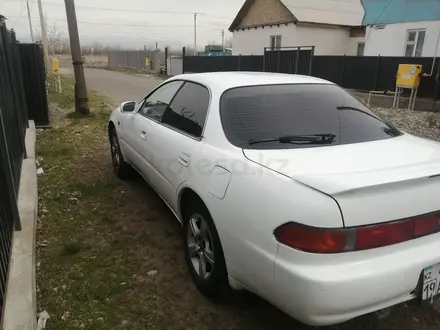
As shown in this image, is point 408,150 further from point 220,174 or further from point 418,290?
point 220,174

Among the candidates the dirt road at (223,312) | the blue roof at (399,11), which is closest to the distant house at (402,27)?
the blue roof at (399,11)

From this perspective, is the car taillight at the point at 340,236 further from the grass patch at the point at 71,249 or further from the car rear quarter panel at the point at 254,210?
the grass patch at the point at 71,249

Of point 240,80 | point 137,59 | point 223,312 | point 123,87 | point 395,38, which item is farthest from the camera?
point 137,59

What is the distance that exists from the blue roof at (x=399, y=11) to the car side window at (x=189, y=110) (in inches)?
514

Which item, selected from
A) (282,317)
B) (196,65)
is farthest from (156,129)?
(196,65)

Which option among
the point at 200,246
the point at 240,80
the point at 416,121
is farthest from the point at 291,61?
the point at 200,246

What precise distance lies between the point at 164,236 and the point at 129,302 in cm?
101

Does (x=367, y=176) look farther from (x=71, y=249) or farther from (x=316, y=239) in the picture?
(x=71, y=249)

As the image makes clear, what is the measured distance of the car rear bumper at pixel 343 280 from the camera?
1.77m

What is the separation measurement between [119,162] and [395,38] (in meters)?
13.5

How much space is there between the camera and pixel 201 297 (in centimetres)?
274

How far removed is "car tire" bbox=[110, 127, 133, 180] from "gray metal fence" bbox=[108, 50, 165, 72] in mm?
30709

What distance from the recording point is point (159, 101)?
150 inches

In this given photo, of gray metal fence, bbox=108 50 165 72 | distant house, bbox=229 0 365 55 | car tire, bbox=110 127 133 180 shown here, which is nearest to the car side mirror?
car tire, bbox=110 127 133 180
